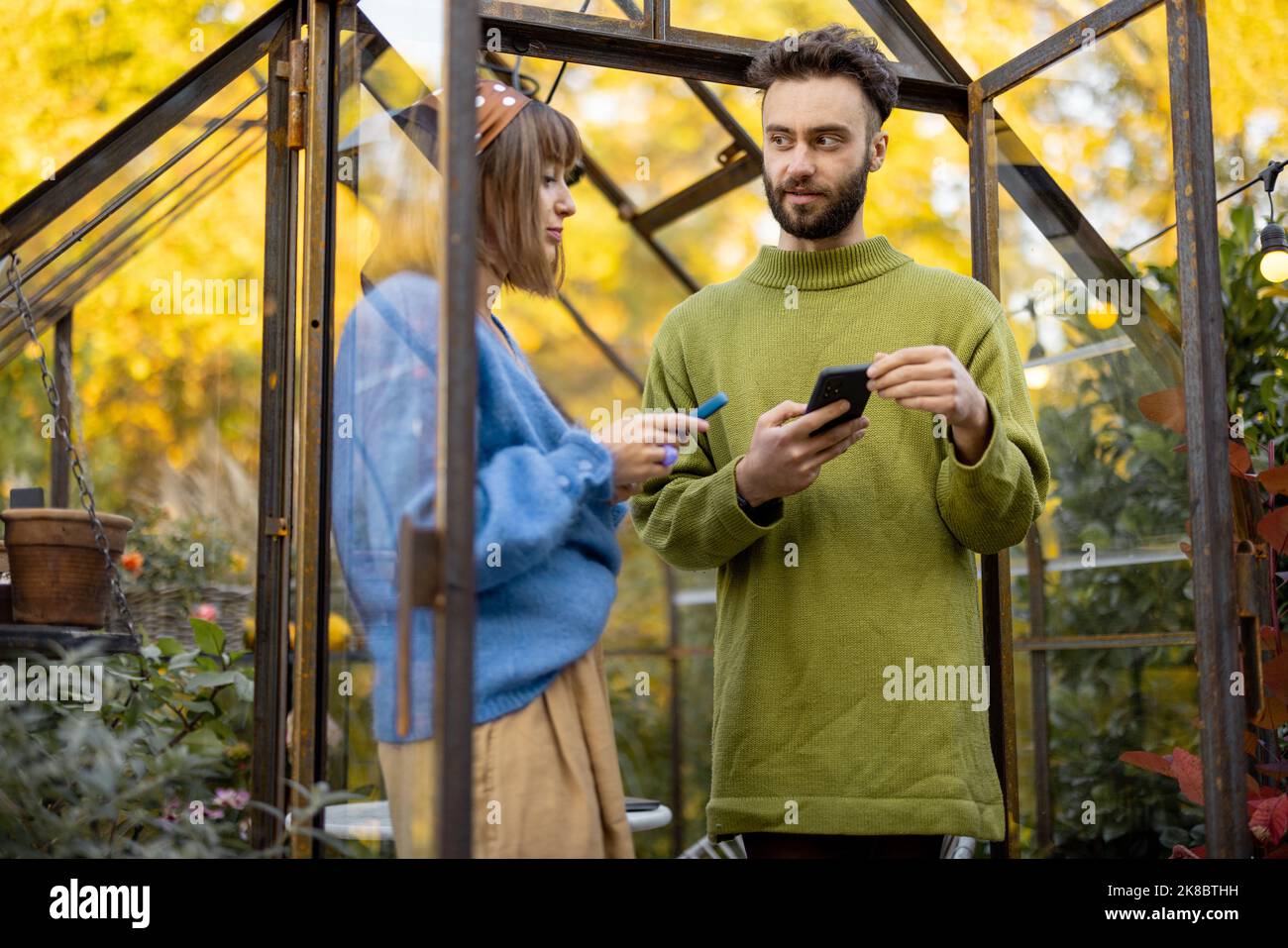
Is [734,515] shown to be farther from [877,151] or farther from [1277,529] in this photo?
[1277,529]

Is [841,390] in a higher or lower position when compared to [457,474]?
higher

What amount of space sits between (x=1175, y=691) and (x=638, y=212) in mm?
2347

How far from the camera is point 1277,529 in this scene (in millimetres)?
3305

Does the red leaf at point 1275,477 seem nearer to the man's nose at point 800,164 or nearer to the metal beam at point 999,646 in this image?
the metal beam at point 999,646

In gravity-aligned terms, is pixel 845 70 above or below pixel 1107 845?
above

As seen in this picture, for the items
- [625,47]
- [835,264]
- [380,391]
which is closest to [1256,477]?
[835,264]

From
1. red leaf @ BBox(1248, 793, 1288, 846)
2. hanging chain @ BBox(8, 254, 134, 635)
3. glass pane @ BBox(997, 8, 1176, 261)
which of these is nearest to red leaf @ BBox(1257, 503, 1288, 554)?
red leaf @ BBox(1248, 793, 1288, 846)

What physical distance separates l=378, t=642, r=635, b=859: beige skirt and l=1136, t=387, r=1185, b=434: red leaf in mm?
1720

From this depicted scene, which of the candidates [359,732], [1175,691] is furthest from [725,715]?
[1175,691]

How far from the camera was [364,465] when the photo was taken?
2.03 metres

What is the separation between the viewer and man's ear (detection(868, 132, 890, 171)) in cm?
262

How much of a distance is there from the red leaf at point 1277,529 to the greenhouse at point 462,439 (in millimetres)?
85

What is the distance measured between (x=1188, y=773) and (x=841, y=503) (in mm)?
1190

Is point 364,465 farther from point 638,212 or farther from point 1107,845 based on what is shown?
point 638,212
